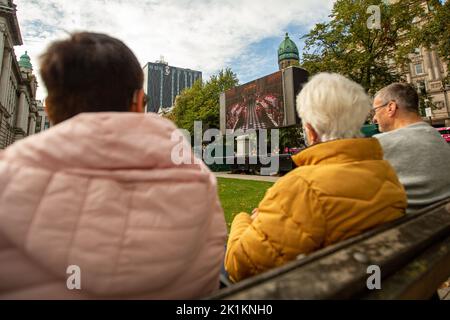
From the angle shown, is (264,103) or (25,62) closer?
(264,103)

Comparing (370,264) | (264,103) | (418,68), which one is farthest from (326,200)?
(418,68)

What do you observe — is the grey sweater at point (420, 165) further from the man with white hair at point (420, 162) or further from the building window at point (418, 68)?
the building window at point (418, 68)

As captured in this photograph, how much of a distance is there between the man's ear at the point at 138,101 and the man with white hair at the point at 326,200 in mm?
730

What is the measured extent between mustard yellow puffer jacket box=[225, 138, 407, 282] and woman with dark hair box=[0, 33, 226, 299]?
0.52 metres

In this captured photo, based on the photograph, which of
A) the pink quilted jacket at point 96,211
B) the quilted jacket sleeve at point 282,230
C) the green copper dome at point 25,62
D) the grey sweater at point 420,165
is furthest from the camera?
the green copper dome at point 25,62

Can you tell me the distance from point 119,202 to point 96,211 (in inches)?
2.4

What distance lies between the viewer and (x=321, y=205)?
1.21 metres

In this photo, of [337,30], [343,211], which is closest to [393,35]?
[337,30]

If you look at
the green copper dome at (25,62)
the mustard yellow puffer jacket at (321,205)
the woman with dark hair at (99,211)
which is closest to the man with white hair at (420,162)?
the mustard yellow puffer jacket at (321,205)

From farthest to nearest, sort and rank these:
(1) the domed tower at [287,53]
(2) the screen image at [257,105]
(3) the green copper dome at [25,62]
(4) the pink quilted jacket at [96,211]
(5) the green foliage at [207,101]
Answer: (3) the green copper dome at [25,62] < (1) the domed tower at [287,53] < (5) the green foliage at [207,101] < (2) the screen image at [257,105] < (4) the pink quilted jacket at [96,211]

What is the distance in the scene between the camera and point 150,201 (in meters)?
0.75

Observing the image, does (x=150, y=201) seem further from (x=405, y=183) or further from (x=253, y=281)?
(x=405, y=183)

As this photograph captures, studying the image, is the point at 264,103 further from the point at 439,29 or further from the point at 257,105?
the point at 439,29

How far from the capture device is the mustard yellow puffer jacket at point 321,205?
1211mm
